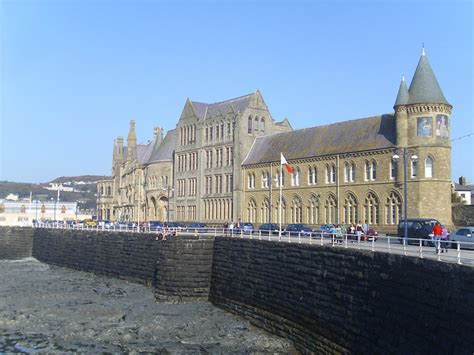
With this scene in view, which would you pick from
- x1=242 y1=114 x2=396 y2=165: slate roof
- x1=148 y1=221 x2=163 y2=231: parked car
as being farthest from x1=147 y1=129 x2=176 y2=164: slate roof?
x1=148 y1=221 x2=163 y2=231: parked car

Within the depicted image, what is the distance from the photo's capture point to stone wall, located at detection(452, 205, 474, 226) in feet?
176

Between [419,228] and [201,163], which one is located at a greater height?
[201,163]

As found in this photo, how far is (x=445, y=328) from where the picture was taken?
15.1 metres

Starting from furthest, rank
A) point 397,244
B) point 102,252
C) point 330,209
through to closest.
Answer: point 330,209 < point 102,252 < point 397,244

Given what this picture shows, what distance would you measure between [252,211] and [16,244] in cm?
2793

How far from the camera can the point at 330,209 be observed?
61.6 metres

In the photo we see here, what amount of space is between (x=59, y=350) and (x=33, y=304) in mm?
11979

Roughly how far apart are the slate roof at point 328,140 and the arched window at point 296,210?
468 cm

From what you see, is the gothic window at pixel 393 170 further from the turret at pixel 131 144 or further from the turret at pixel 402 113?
the turret at pixel 131 144

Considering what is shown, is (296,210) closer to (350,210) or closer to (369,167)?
(350,210)

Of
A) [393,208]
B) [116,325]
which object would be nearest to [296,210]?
[393,208]

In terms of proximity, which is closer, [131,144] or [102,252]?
[102,252]

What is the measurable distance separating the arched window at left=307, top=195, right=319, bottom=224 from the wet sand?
2583cm

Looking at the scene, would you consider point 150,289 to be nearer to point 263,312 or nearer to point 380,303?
point 263,312
